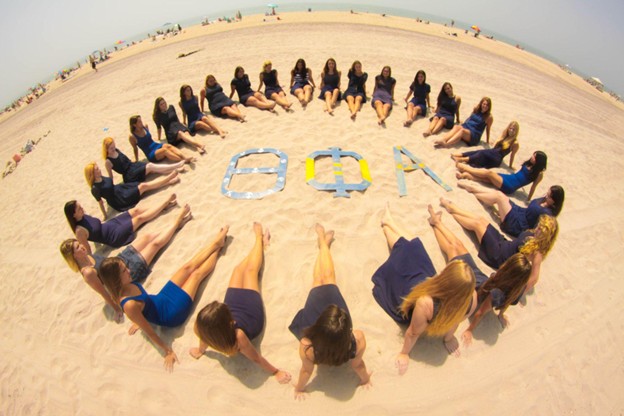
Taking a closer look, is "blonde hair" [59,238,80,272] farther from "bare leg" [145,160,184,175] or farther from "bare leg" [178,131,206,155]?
"bare leg" [178,131,206,155]

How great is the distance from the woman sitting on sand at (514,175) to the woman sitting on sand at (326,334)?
412cm

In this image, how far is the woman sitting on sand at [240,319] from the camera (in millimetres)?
2809

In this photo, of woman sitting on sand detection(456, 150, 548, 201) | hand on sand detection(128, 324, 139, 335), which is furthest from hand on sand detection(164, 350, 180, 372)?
woman sitting on sand detection(456, 150, 548, 201)

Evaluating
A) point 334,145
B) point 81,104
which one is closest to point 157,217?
point 334,145

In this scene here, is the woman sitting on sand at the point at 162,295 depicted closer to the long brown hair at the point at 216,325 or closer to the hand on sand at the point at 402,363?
the long brown hair at the point at 216,325

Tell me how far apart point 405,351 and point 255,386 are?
185 cm

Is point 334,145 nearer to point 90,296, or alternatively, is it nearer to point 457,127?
point 457,127

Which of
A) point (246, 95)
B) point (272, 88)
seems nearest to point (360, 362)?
point (246, 95)

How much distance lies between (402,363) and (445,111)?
6.69 meters

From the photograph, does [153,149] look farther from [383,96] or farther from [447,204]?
[447,204]

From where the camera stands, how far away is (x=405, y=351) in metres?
3.44

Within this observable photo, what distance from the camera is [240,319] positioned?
11.2 ft

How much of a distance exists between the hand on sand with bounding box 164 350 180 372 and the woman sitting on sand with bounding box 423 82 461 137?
23.5 feet

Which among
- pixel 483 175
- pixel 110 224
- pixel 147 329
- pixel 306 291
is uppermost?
pixel 483 175
